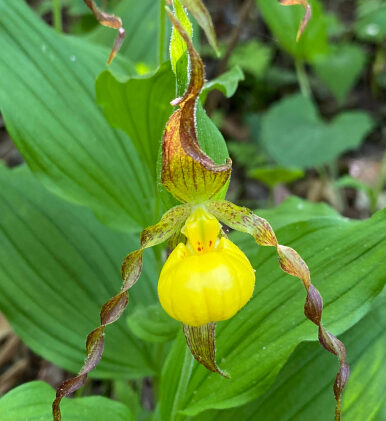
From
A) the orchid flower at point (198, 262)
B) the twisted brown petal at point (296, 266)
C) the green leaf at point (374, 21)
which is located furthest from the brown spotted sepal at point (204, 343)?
the green leaf at point (374, 21)

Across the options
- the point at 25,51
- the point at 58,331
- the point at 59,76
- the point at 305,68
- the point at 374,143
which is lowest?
the point at 374,143

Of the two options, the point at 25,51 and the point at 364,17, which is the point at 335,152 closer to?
the point at 364,17

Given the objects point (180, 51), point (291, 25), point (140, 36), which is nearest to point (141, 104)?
point (180, 51)

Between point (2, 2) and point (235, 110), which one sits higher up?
point (2, 2)

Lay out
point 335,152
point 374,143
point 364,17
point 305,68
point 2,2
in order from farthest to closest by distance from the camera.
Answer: point 305,68 → point 374,143 → point 364,17 → point 335,152 → point 2,2

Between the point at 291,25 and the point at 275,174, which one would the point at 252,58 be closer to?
the point at 291,25

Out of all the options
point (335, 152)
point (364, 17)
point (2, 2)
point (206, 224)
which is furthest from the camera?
point (364, 17)

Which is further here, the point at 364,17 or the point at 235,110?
the point at 235,110

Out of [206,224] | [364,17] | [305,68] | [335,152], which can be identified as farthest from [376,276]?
[305,68]
